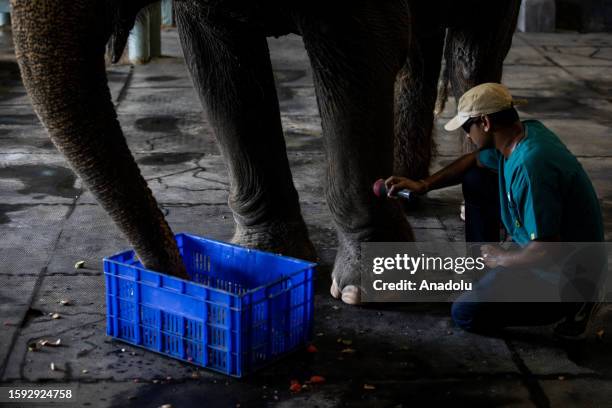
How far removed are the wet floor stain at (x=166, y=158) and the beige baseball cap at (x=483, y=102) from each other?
3.13m

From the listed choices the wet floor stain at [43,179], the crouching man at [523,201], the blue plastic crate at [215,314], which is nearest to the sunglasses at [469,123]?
the crouching man at [523,201]

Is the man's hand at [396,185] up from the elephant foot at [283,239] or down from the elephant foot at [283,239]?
up

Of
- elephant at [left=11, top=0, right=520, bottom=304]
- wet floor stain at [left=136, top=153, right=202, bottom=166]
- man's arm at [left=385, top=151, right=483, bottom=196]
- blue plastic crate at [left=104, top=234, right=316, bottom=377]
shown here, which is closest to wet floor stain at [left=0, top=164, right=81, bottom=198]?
wet floor stain at [left=136, top=153, right=202, bottom=166]

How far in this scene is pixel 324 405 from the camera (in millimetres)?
3471

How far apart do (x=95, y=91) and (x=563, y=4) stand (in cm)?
1143

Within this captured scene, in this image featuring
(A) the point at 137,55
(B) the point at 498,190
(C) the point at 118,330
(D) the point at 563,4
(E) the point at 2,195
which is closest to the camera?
(C) the point at 118,330

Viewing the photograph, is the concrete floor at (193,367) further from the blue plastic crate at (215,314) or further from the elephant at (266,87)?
the elephant at (266,87)

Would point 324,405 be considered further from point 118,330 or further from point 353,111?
point 353,111

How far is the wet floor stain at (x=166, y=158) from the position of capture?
6699 mm

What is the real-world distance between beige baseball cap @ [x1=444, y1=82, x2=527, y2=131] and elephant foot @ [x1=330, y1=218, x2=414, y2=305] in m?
0.69

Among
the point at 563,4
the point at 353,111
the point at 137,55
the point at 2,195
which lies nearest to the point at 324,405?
the point at 353,111

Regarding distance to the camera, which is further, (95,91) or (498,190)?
(498,190)

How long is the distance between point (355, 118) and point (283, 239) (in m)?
0.85

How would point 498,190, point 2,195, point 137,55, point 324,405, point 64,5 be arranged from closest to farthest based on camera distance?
point 64,5
point 324,405
point 498,190
point 2,195
point 137,55
